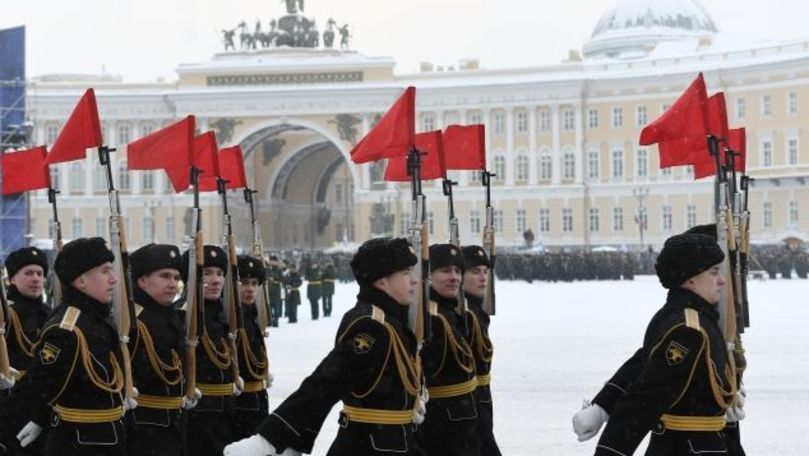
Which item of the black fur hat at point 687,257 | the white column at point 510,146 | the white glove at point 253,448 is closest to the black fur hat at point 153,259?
the white glove at point 253,448

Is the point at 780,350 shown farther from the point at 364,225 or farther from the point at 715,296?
the point at 364,225

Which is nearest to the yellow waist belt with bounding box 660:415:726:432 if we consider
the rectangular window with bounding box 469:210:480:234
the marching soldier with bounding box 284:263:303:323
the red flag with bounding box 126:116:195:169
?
the red flag with bounding box 126:116:195:169

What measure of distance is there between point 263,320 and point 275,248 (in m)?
67.5

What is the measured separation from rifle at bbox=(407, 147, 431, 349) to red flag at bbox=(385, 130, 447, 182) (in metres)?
1.85

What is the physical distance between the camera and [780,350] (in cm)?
1891

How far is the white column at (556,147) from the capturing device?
69.8 m

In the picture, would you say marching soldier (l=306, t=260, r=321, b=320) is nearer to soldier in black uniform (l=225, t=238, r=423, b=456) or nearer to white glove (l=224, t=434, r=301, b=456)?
soldier in black uniform (l=225, t=238, r=423, b=456)

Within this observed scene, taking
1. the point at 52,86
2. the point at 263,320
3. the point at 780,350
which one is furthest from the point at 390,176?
the point at 52,86

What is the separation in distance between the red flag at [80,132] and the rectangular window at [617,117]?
61.4 meters

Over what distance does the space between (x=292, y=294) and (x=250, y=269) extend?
17.7m

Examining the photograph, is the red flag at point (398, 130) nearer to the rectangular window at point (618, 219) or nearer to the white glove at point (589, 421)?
the white glove at point (589, 421)

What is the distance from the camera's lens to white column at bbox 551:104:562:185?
69.8 m

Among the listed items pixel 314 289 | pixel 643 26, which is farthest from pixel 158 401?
pixel 643 26

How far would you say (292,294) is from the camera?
27.3m
